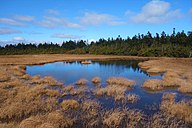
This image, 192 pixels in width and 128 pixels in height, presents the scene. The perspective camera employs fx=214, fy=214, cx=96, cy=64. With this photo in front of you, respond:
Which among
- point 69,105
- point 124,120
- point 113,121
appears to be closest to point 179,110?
point 124,120

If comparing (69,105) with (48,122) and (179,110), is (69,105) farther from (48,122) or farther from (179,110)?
(179,110)

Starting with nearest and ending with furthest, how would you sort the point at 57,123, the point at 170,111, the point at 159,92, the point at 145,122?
the point at 57,123 < the point at 145,122 < the point at 170,111 < the point at 159,92

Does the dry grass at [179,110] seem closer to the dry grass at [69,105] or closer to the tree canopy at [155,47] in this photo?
the dry grass at [69,105]

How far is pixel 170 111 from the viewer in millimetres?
16125

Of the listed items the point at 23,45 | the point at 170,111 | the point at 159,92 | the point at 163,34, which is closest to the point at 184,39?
the point at 163,34

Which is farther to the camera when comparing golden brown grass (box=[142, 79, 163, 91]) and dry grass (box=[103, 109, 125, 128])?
golden brown grass (box=[142, 79, 163, 91])

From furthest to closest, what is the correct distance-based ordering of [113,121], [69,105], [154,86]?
[154,86], [69,105], [113,121]

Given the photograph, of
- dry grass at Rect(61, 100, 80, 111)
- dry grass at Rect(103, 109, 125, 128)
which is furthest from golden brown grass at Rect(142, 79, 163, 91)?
dry grass at Rect(103, 109, 125, 128)

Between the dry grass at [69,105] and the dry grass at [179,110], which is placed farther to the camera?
the dry grass at [69,105]

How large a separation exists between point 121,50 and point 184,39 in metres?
31.7

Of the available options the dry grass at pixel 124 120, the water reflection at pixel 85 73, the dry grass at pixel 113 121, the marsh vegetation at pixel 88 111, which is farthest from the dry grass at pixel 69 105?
the water reflection at pixel 85 73

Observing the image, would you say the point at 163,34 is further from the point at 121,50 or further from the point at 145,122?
the point at 145,122

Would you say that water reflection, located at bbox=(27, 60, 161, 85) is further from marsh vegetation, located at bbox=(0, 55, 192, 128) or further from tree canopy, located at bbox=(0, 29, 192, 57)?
tree canopy, located at bbox=(0, 29, 192, 57)

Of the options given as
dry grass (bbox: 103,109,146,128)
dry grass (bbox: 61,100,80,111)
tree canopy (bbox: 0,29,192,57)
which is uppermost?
tree canopy (bbox: 0,29,192,57)
